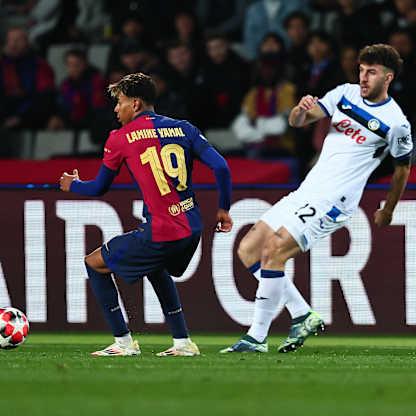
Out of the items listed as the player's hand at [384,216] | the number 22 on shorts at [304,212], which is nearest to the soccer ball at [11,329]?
the number 22 on shorts at [304,212]

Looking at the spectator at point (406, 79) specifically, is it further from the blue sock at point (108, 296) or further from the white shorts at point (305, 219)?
the blue sock at point (108, 296)

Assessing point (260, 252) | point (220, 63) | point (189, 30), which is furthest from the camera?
point (189, 30)

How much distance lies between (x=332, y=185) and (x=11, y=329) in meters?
2.32

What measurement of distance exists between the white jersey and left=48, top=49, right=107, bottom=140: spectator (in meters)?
6.15

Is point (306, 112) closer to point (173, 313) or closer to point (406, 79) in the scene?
point (173, 313)

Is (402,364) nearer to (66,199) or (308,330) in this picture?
(308,330)

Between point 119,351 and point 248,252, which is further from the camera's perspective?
point 248,252

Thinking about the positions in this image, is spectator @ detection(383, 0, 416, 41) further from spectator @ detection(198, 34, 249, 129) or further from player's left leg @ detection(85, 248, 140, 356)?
player's left leg @ detection(85, 248, 140, 356)

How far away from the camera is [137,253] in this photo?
346 inches

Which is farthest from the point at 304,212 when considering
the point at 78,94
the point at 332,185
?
the point at 78,94

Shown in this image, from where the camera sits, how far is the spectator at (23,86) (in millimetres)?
15695

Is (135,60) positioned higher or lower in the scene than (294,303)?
higher

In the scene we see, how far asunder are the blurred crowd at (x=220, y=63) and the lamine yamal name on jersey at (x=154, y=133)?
197 inches

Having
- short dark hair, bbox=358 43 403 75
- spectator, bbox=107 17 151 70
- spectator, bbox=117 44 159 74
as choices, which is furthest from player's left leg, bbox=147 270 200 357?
spectator, bbox=107 17 151 70
